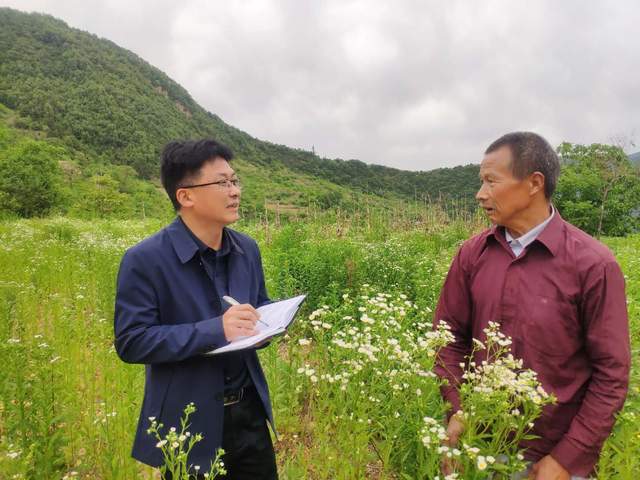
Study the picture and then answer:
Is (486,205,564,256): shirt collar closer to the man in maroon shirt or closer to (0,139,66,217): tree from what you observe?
the man in maroon shirt

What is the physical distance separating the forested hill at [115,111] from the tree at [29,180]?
116ft

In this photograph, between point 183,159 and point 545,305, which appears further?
point 183,159

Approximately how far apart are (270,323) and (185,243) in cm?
52

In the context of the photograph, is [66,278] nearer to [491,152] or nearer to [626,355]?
[491,152]

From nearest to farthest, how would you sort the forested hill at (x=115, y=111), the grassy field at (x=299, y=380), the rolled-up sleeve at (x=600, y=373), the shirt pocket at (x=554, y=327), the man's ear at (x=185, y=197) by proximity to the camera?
1. the rolled-up sleeve at (x=600, y=373)
2. the shirt pocket at (x=554, y=327)
3. the grassy field at (x=299, y=380)
4. the man's ear at (x=185, y=197)
5. the forested hill at (x=115, y=111)

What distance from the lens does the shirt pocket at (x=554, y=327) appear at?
1.57 metres

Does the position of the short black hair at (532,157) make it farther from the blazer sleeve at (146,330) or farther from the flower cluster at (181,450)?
the flower cluster at (181,450)

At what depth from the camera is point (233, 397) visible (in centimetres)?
178

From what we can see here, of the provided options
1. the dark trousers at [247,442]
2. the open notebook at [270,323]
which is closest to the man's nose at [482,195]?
the open notebook at [270,323]

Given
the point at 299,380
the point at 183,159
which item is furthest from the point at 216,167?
the point at 299,380

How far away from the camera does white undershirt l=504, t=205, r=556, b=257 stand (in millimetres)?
1718

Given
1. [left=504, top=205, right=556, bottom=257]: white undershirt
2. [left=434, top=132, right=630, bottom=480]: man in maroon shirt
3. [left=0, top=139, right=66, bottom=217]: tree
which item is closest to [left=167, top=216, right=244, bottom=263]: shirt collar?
[left=434, top=132, right=630, bottom=480]: man in maroon shirt

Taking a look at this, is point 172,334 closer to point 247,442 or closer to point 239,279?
point 239,279

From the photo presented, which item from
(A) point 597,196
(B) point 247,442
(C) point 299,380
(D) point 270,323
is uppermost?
(A) point 597,196
